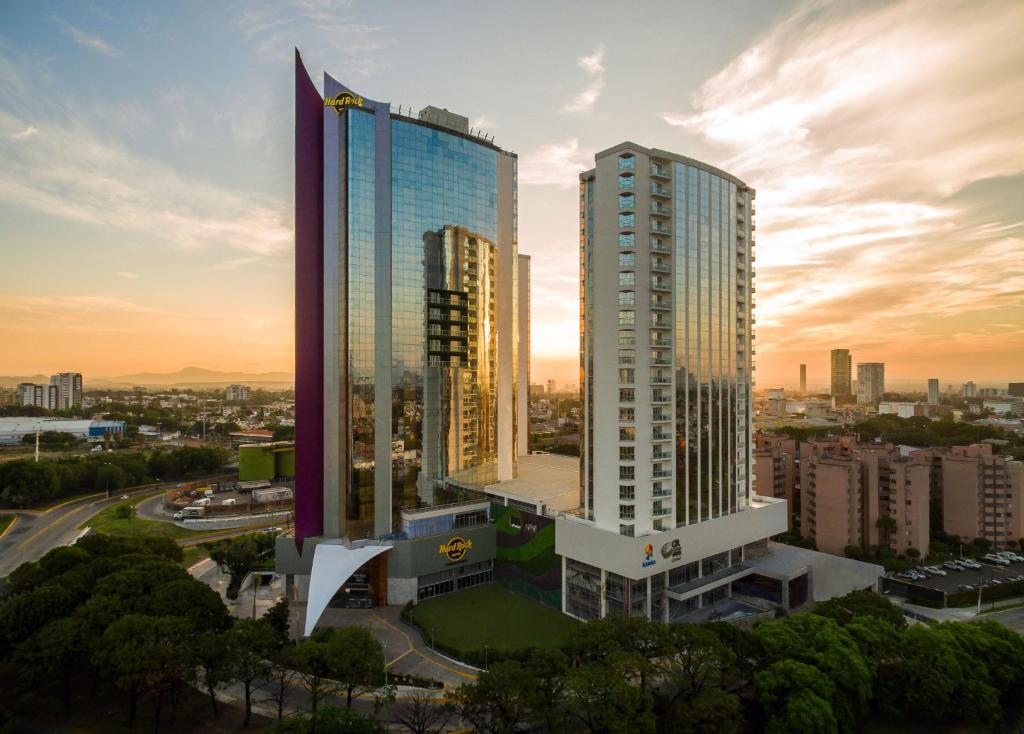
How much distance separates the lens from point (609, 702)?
24797mm

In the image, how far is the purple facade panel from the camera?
46.5 metres

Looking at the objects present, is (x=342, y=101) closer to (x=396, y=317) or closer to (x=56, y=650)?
(x=396, y=317)

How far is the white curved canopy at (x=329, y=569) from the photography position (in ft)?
124

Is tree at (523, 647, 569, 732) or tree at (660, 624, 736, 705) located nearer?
tree at (523, 647, 569, 732)

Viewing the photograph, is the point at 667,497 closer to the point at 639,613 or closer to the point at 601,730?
the point at 639,613

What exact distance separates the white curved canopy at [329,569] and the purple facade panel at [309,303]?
4648 mm

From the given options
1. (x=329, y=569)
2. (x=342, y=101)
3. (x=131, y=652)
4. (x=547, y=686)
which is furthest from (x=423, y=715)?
(x=342, y=101)

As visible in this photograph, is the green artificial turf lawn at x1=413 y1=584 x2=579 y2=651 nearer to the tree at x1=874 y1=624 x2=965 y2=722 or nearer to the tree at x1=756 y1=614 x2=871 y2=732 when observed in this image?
the tree at x1=756 y1=614 x2=871 y2=732

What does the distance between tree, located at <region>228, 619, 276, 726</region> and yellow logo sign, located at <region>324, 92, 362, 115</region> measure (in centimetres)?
3863

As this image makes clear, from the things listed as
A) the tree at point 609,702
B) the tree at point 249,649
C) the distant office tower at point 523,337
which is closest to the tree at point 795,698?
the tree at point 609,702

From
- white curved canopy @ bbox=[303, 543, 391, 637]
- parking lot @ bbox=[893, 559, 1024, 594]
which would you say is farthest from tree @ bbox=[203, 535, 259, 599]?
parking lot @ bbox=[893, 559, 1024, 594]

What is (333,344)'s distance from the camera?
4662cm

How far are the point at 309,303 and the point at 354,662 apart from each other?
28953 mm

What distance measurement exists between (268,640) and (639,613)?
76.4 feet
